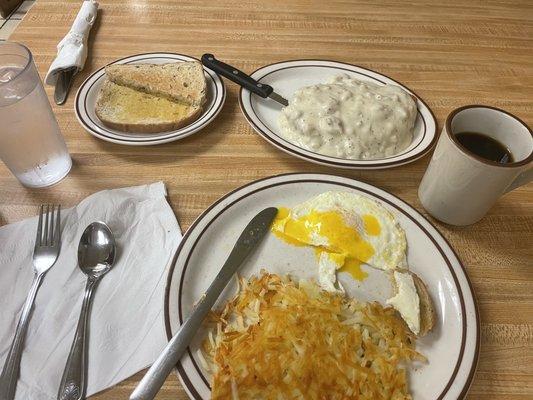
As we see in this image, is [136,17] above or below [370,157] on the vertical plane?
above

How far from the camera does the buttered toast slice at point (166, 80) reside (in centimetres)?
173

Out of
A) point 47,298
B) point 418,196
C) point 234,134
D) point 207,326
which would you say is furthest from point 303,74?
point 47,298

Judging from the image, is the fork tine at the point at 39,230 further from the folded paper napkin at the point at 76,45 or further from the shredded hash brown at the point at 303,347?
the folded paper napkin at the point at 76,45

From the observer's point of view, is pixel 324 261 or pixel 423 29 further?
pixel 423 29

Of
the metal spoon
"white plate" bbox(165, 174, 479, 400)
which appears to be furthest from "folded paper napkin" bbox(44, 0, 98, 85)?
"white plate" bbox(165, 174, 479, 400)

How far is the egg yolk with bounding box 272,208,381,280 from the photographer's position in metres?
1.28

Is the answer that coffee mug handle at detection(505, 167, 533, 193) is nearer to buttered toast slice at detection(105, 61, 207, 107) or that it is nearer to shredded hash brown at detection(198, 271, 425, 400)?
shredded hash brown at detection(198, 271, 425, 400)

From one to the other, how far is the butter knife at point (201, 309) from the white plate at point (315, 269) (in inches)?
1.1

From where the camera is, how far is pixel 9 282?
3.78ft

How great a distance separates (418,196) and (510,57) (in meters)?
1.28

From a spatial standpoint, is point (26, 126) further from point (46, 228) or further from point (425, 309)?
point (425, 309)

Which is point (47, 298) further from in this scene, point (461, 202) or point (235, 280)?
point (461, 202)

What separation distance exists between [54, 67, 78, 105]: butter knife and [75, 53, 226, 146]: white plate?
92 millimetres

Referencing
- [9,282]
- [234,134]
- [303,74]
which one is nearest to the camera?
[9,282]
